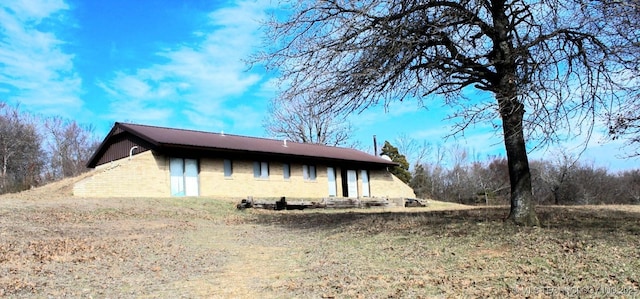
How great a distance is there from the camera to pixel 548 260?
588cm

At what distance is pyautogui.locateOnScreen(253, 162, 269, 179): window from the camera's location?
25.2 m

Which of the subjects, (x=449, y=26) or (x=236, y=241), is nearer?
(x=449, y=26)

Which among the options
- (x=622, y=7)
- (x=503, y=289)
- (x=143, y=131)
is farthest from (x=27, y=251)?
(x=143, y=131)

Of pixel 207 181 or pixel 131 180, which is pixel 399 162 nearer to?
pixel 207 181

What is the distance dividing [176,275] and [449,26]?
6385 millimetres

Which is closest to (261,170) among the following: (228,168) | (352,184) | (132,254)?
(228,168)

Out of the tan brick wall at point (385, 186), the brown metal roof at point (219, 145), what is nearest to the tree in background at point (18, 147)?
the brown metal roof at point (219, 145)

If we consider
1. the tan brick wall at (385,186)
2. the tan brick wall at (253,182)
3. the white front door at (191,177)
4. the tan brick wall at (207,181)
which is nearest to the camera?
the tan brick wall at (207,181)

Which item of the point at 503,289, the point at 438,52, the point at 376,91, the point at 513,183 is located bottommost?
the point at 503,289

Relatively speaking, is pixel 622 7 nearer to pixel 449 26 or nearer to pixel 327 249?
pixel 449 26

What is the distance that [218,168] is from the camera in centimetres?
2369

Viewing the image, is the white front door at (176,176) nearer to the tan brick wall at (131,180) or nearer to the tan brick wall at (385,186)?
the tan brick wall at (131,180)

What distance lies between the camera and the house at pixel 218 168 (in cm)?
2114

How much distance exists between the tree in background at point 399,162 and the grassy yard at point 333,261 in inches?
1246
